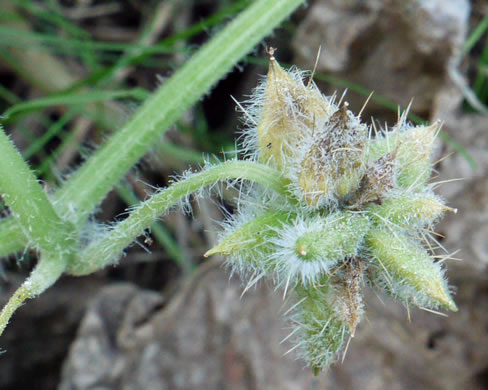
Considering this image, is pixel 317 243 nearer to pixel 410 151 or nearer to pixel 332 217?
pixel 332 217

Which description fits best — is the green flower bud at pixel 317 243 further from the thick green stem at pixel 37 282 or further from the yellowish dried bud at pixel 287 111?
the thick green stem at pixel 37 282

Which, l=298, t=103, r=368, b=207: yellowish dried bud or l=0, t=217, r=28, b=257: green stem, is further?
l=0, t=217, r=28, b=257: green stem

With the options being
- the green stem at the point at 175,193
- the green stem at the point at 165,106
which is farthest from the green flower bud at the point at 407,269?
the green stem at the point at 165,106

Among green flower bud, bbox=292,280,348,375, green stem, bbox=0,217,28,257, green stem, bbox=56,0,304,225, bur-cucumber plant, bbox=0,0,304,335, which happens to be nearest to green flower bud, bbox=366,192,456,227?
green flower bud, bbox=292,280,348,375

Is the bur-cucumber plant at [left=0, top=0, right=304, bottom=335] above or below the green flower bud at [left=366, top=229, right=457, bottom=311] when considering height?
above

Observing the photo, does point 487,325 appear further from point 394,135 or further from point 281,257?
point 281,257

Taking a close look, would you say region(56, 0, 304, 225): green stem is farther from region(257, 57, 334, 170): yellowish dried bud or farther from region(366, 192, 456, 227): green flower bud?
region(366, 192, 456, 227): green flower bud

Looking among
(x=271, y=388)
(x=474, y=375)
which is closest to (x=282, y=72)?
(x=271, y=388)
